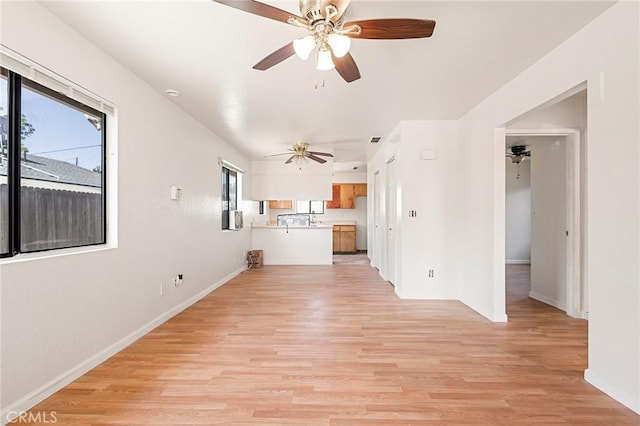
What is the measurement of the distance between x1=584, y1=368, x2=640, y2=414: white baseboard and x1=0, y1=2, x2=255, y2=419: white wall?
3.49 metres

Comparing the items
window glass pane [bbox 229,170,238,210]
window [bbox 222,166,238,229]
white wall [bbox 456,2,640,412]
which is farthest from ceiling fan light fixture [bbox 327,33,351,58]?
window glass pane [bbox 229,170,238,210]

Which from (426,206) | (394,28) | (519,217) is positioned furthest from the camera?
(519,217)

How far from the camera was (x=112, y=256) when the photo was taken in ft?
7.88

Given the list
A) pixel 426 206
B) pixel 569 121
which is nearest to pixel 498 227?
pixel 426 206

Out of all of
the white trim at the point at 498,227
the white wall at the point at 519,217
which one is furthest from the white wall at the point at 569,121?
the white wall at the point at 519,217

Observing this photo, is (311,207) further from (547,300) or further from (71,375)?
(71,375)

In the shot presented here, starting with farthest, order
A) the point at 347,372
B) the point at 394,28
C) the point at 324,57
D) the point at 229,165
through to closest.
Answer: the point at 229,165, the point at 347,372, the point at 324,57, the point at 394,28

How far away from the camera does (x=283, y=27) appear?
200 cm

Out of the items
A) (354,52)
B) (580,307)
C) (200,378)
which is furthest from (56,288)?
(580,307)

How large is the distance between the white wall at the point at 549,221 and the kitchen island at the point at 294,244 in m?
3.91

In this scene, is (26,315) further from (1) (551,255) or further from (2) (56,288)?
(1) (551,255)

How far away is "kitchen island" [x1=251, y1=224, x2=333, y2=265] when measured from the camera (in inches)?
270

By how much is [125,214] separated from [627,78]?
3.68 meters

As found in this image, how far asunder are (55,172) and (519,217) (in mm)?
7845
